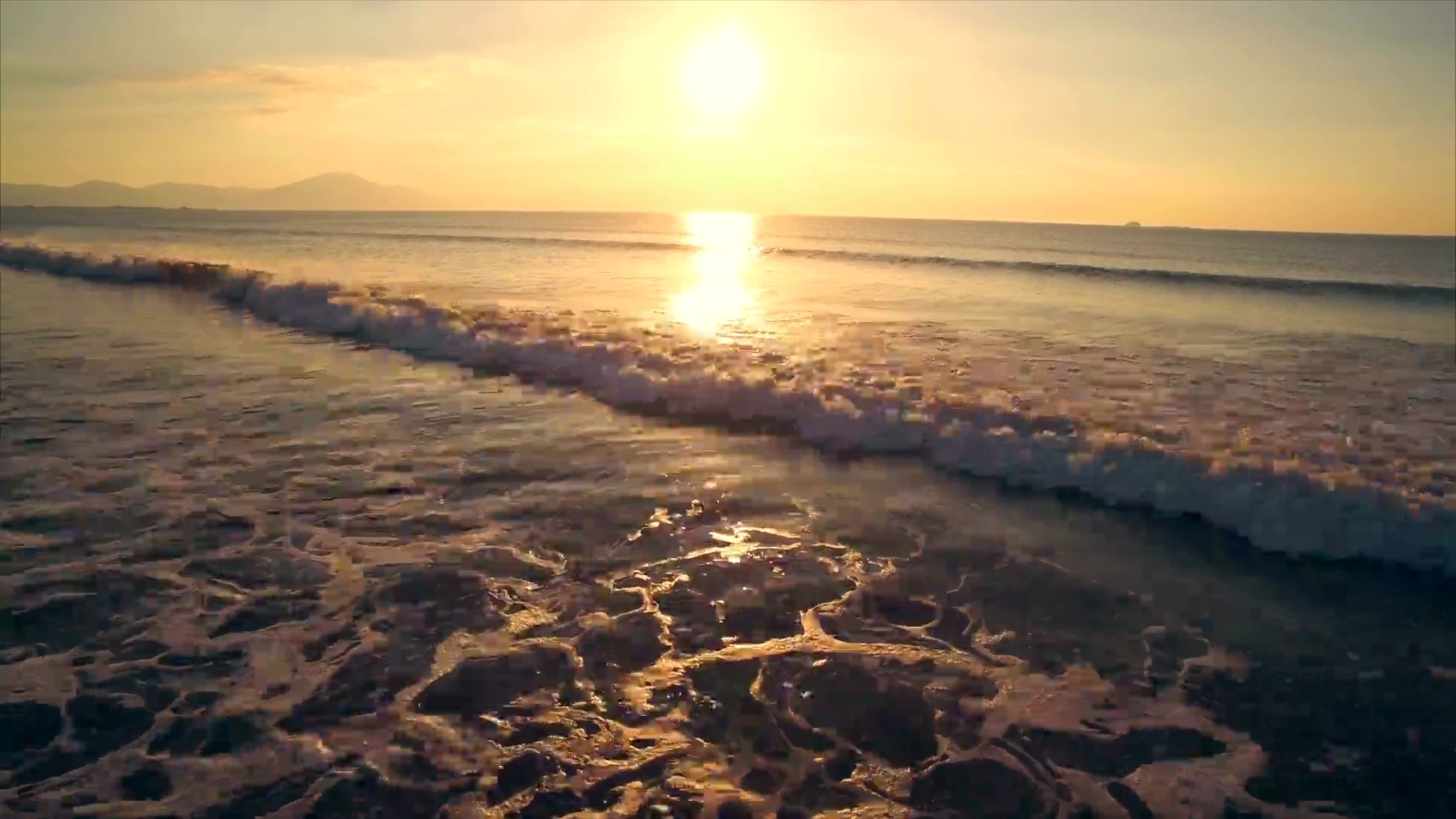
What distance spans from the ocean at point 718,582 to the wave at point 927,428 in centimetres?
7

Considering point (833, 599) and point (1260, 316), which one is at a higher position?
point (1260, 316)

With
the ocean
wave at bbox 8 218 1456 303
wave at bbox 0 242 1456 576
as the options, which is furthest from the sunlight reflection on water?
wave at bbox 8 218 1456 303

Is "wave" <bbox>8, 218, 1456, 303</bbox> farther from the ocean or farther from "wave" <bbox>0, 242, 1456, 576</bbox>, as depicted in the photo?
"wave" <bbox>0, 242, 1456, 576</bbox>

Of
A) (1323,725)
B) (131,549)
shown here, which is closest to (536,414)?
(131,549)

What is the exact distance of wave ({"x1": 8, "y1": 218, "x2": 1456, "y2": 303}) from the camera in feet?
155

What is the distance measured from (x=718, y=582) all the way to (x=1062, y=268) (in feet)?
177

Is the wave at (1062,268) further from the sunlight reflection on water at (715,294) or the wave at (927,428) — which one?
the wave at (927,428)

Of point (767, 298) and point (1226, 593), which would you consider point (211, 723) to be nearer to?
point (1226, 593)

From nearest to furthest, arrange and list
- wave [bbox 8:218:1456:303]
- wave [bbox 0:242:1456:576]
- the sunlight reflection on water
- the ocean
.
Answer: the ocean → wave [bbox 0:242:1456:576] → the sunlight reflection on water → wave [bbox 8:218:1456:303]

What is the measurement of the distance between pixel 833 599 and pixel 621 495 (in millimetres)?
3958

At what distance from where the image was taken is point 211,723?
22.4 feet

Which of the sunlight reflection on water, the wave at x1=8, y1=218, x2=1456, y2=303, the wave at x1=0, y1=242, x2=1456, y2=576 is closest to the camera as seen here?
the wave at x1=0, y1=242, x2=1456, y2=576

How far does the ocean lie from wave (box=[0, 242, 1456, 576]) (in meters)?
0.07

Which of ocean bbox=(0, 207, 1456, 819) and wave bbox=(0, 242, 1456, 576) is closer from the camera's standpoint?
ocean bbox=(0, 207, 1456, 819)
